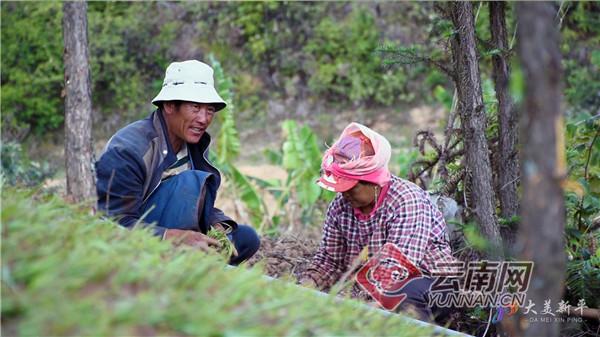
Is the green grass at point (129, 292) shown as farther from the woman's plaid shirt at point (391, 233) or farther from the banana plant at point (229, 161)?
the banana plant at point (229, 161)

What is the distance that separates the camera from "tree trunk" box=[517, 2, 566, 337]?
1.89 m

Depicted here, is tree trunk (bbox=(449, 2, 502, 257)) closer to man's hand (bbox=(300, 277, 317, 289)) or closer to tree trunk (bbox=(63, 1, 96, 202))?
man's hand (bbox=(300, 277, 317, 289))

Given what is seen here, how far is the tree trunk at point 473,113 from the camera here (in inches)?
170

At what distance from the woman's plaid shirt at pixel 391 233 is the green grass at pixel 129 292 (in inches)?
50.0

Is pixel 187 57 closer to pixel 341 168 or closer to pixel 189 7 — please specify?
pixel 189 7

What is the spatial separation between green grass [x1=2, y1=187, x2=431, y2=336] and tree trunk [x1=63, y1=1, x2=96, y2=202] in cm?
490

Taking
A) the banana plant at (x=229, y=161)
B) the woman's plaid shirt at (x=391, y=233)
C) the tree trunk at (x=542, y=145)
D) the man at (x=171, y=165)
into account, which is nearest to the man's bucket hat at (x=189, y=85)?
the man at (x=171, y=165)

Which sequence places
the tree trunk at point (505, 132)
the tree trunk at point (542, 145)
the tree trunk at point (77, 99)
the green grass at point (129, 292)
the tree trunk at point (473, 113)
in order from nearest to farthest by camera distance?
the tree trunk at point (542, 145)
the green grass at point (129, 292)
the tree trunk at point (473, 113)
the tree trunk at point (505, 132)
the tree trunk at point (77, 99)

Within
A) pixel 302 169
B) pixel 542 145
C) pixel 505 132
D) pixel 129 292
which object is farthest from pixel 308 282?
pixel 302 169

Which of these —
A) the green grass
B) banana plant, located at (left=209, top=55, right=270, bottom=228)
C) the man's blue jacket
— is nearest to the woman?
the man's blue jacket

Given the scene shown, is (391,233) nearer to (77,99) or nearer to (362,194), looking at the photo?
(362,194)

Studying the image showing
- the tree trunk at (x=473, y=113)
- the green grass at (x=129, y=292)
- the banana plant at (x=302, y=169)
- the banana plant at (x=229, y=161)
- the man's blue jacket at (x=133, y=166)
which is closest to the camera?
the green grass at (x=129, y=292)

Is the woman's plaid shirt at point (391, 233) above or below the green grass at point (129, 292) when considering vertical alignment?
below

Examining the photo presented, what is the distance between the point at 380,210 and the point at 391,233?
140 millimetres
